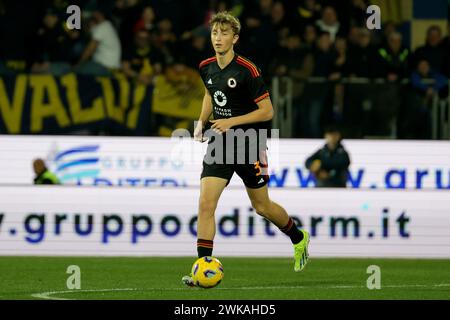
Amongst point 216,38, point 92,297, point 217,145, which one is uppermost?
point 216,38

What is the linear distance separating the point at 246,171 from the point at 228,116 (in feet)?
1.82

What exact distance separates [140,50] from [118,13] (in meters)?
1.06

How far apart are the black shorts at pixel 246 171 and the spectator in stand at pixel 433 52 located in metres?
9.58

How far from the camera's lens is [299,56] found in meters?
20.0

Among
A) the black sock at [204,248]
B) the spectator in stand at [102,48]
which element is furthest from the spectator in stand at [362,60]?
the black sock at [204,248]

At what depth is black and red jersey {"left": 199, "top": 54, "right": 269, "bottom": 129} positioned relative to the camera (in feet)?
36.3

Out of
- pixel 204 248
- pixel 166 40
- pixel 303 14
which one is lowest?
pixel 204 248

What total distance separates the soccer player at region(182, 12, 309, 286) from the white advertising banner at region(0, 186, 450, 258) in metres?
5.32

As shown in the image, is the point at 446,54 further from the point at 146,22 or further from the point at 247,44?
the point at 146,22

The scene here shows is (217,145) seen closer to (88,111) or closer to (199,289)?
(199,289)

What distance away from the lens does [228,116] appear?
442 inches

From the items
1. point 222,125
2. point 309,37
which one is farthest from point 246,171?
point 309,37
